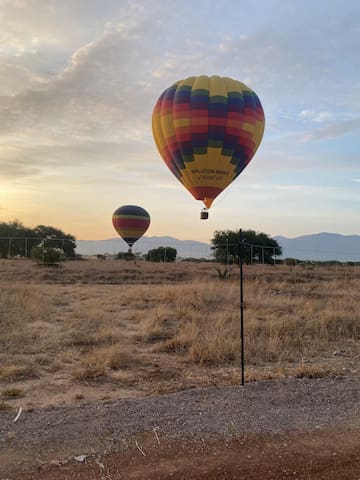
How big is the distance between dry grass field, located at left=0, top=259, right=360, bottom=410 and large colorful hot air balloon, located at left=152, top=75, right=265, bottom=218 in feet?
15.3

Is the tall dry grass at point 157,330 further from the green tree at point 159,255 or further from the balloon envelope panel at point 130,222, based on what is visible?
the green tree at point 159,255

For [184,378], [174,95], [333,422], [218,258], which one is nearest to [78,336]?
[184,378]

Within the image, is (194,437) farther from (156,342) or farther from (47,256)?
(47,256)

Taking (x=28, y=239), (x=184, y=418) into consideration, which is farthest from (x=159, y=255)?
(x=184, y=418)

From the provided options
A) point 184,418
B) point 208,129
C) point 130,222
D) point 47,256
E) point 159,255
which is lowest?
point 184,418

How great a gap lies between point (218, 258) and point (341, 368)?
134 ft

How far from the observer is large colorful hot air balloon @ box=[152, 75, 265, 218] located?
16.0 m

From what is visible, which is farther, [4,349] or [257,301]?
[257,301]

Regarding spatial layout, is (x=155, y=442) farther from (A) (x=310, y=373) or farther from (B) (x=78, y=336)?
(B) (x=78, y=336)

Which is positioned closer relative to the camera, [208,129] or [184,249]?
[208,129]

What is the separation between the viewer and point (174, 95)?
16578 millimetres

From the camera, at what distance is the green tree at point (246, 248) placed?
45906 millimetres

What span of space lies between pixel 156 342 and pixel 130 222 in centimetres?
3584

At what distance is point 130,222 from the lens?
4622cm
